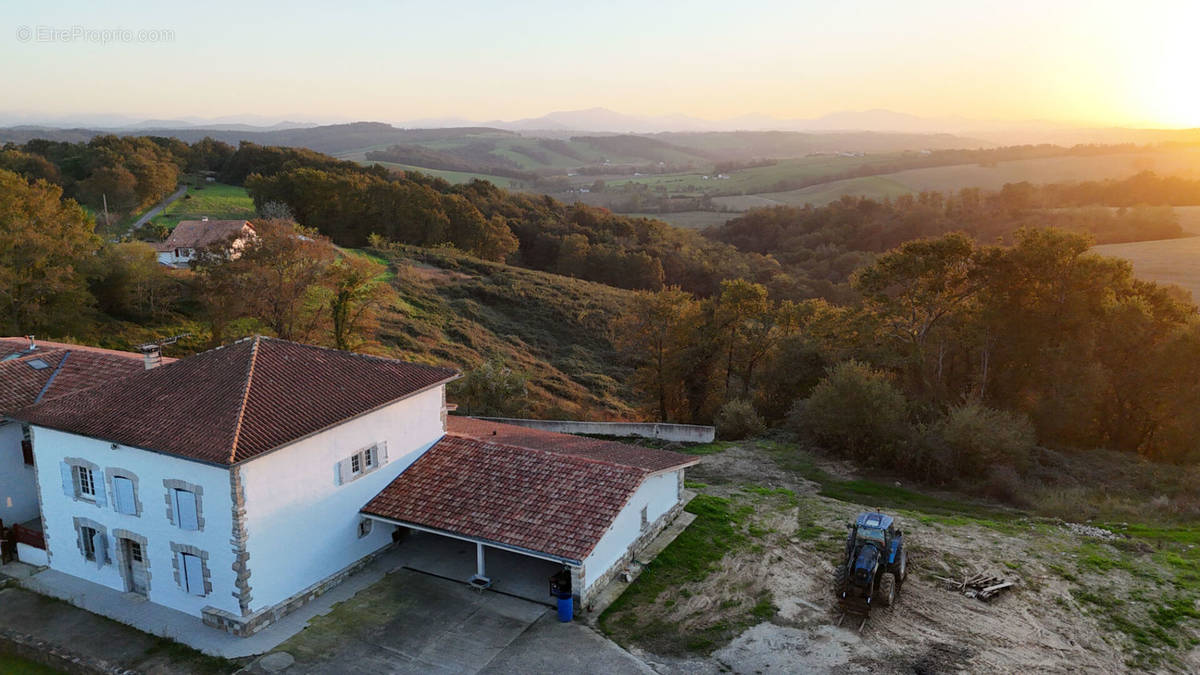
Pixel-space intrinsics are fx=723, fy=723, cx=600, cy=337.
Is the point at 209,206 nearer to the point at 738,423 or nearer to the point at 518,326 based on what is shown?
the point at 518,326

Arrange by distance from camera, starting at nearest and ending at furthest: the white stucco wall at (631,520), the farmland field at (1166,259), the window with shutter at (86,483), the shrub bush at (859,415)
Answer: the white stucco wall at (631,520) → the window with shutter at (86,483) → the shrub bush at (859,415) → the farmland field at (1166,259)

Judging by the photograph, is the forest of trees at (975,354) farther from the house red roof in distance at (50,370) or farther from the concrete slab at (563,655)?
the house red roof in distance at (50,370)

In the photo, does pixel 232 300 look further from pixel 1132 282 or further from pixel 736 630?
pixel 1132 282

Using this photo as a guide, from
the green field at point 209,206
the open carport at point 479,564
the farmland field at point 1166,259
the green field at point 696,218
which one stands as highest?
the green field at point 209,206

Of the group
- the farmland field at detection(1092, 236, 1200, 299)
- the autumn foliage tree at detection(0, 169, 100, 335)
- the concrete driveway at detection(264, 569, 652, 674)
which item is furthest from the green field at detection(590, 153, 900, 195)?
the concrete driveway at detection(264, 569, 652, 674)

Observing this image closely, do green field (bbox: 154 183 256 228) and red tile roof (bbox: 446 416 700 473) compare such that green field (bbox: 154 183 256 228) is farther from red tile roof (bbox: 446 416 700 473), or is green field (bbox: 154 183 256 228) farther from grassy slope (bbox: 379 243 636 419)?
red tile roof (bbox: 446 416 700 473)

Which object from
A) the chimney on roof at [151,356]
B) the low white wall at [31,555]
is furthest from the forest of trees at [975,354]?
the low white wall at [31,555]

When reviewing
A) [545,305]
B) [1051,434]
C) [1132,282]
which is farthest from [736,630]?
[545,305]
